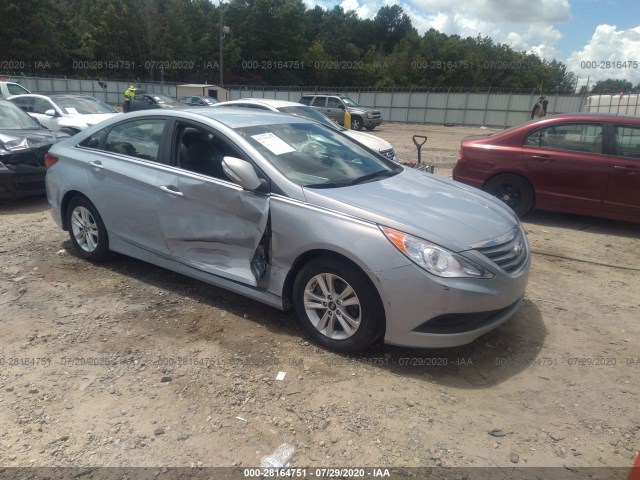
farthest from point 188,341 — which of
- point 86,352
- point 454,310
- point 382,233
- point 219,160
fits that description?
point 454,310

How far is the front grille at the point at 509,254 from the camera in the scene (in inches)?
128

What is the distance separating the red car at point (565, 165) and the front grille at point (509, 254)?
3701mm

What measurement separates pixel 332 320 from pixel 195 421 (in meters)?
1.12

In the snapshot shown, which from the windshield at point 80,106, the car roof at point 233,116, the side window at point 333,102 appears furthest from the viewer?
the side window at point 333,102

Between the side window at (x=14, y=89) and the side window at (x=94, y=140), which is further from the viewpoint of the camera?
the side window at (x=14, y=89)

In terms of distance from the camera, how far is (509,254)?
134 inches

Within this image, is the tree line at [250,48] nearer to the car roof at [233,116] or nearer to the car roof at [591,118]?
the car roof at [591,118]

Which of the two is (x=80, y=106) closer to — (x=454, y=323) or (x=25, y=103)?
(x=25, y=103)

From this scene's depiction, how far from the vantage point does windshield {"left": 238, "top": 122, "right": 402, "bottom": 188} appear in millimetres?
3754

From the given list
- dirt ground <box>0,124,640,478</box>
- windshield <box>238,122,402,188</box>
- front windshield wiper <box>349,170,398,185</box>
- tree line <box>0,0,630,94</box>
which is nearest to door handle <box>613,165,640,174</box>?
dirt ground <box>0,124,640,478</box>

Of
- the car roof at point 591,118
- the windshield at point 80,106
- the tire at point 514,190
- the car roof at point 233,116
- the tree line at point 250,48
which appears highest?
the tree line at point 250,48

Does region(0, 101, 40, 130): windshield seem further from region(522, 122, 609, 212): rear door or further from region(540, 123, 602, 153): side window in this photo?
region(540, 123, 602, 153): side window

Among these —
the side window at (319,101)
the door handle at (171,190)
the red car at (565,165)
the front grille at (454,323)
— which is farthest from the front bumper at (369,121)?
the front grille at (454,323)

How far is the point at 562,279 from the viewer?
16.5 feet
